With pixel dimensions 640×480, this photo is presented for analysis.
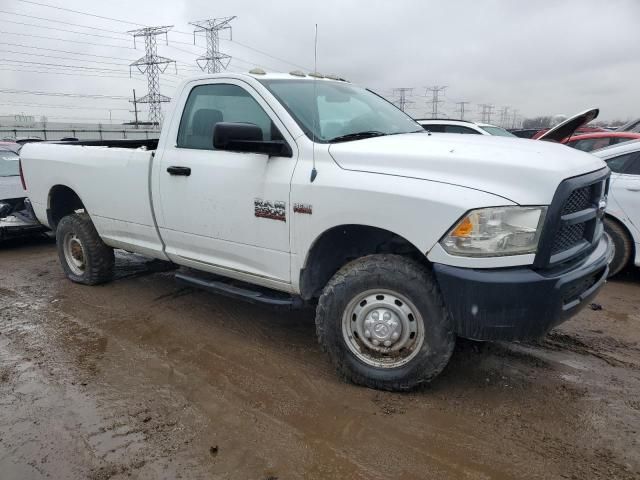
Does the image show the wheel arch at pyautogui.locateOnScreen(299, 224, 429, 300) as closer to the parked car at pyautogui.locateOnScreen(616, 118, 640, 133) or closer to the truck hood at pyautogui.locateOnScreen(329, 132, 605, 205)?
the truck hood at pyautogui.locateOnScreen(329, 132, 605, 205)

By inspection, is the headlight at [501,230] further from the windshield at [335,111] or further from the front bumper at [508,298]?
the windshield at [335,111]

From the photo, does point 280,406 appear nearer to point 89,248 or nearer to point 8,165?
point 89,248

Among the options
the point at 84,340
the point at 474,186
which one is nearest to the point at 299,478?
the point at 474,186

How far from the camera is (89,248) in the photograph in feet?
17.6

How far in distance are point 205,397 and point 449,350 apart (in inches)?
61.1

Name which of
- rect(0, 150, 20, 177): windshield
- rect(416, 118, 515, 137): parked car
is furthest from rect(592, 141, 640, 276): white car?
rect(0, 150, 20, 177): windshield

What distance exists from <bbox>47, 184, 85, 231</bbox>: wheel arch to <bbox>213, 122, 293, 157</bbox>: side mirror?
3.04 m

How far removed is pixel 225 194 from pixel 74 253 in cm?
291

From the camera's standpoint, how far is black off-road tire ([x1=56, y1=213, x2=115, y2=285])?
537 cm

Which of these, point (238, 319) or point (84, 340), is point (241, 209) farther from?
point (84, 340)

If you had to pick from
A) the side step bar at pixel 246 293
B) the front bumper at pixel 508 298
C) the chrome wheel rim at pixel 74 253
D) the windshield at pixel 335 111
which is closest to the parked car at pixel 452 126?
the windshield at pixel 335 111

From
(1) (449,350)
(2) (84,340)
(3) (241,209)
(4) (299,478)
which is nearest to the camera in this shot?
(4) (299,478)

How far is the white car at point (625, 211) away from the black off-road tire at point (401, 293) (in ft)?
11.8

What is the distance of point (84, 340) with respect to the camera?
13.8 feet
